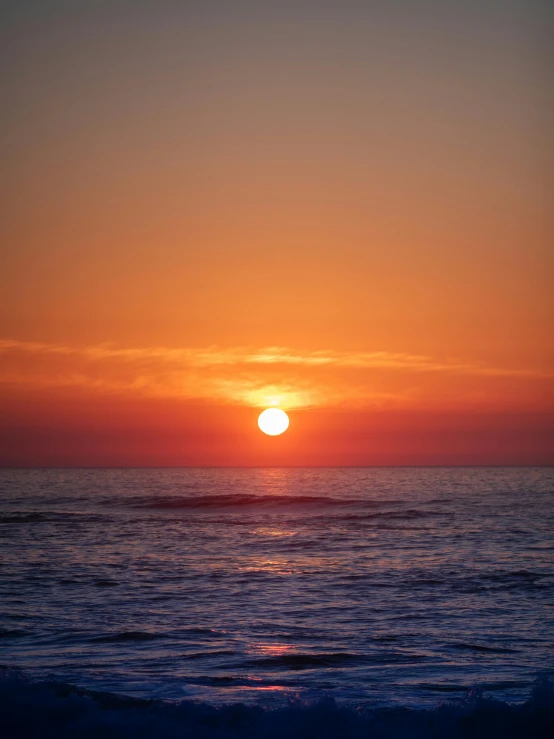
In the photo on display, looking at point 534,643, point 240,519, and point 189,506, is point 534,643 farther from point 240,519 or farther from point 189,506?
point 189,506

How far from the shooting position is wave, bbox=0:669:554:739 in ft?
26.4

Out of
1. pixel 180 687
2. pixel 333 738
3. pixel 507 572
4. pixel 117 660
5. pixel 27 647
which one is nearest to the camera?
pixel 333 738

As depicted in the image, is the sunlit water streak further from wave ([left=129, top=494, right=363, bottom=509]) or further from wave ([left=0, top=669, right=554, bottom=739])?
wave ([left=129, top=494, right=363, bottom=509])

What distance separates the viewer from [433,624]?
1467 centimetres

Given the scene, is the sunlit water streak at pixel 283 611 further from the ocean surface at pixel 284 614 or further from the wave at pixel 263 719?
Answer: the wave at pixel 263 719

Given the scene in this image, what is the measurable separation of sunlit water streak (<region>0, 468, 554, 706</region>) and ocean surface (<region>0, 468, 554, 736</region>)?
0.05 m

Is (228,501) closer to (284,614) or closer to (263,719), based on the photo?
(284,614)

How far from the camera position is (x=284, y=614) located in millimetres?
15547

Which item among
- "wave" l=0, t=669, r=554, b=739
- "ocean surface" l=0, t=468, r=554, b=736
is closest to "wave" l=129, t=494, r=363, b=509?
"ocean surface" l=0, t=468, r=554, b=736

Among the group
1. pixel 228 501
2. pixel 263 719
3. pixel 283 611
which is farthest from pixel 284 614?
pixel 228 501

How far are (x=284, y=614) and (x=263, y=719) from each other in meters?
7.49

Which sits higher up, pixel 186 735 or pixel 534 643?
pixel 186 735

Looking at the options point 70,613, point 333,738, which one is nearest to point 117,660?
point 70,613

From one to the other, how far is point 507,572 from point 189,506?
35994 mm
